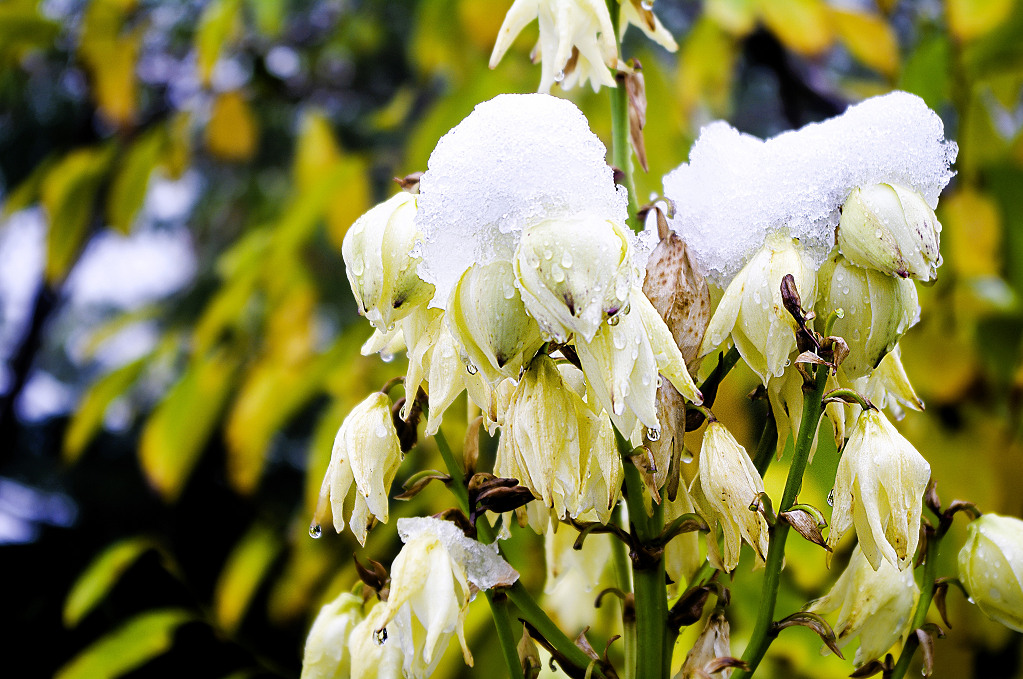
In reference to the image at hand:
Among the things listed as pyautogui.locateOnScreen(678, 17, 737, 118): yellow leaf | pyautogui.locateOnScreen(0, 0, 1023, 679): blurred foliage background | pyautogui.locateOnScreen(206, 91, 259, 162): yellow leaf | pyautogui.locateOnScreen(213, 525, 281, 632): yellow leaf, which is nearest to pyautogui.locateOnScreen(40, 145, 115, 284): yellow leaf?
pyautogui.locateOnScreen(0, 0, 1023, 679): blurred foliage background

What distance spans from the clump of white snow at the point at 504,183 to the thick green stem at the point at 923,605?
179 mm

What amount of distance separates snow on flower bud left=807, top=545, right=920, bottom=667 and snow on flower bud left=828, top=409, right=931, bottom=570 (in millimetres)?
46

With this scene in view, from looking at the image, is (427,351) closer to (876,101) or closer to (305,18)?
(876,101)

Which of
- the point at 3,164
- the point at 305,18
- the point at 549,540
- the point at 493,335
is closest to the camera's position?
the point at 493,335

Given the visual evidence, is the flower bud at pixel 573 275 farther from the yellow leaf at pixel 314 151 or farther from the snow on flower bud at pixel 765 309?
the yellow leaf at pixel 314 151

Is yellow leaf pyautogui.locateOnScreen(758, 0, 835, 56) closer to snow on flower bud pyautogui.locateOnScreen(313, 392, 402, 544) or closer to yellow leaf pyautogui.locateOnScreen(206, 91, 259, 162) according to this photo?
snow on flower bud pyautogui.locateOnScreen(313, 392, 402, 544)

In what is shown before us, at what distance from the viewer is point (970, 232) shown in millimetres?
638

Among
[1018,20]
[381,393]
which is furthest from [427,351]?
[1018,20]

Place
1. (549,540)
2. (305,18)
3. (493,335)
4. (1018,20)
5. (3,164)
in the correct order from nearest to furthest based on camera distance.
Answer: (493,335) < (549,540) < (1018,20) < (305,18) < (3,164)

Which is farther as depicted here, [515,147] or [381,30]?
[381,30]

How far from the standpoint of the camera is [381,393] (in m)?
0.29

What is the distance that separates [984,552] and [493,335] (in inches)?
8.4

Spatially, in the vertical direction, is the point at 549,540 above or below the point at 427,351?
below

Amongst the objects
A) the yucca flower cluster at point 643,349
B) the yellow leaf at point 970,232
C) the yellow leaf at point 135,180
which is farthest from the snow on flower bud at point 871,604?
A: the yellow leaf at point 135,180
